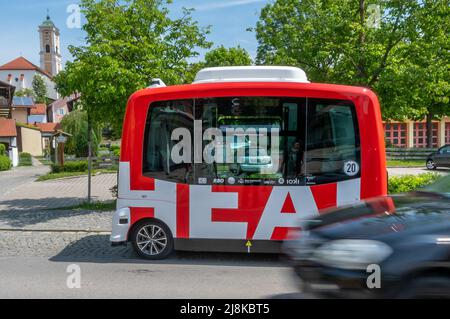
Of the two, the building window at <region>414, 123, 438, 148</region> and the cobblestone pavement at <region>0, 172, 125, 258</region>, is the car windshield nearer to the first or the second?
the cobblestone pavement at <region>0, 172, 125, 258</region>

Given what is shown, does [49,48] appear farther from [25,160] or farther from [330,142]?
[330,142]

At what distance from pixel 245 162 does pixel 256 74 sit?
1.47 m

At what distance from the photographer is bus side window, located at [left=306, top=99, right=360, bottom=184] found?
7531mm

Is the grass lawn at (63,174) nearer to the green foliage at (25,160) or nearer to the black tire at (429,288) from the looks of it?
the green foliage at (25,160)

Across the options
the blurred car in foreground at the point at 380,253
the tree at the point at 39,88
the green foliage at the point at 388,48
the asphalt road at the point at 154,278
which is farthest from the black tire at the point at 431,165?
the tree at the point at 39,88

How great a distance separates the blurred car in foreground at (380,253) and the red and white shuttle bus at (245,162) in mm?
2548

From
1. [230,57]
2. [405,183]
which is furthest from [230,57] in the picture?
[405,183]

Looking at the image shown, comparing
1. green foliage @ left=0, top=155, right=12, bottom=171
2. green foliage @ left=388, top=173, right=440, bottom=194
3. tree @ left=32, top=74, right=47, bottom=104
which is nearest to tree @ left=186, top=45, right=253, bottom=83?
green foliage @ left=0, top=155, right=12, bottom=171

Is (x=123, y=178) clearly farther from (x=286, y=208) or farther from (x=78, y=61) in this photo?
(x=78, y=61)

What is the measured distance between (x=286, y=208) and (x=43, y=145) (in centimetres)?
7381

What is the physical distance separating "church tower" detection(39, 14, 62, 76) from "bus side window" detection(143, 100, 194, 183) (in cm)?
13711

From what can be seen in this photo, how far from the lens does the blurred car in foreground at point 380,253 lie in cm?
385

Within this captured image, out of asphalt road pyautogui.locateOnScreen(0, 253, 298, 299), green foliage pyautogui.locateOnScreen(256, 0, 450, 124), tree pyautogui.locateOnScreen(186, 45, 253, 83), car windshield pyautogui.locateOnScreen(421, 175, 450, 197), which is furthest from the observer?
tree pyautogui.locateOnScreen(186, 45, 253, 83)

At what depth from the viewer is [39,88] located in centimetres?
12662
